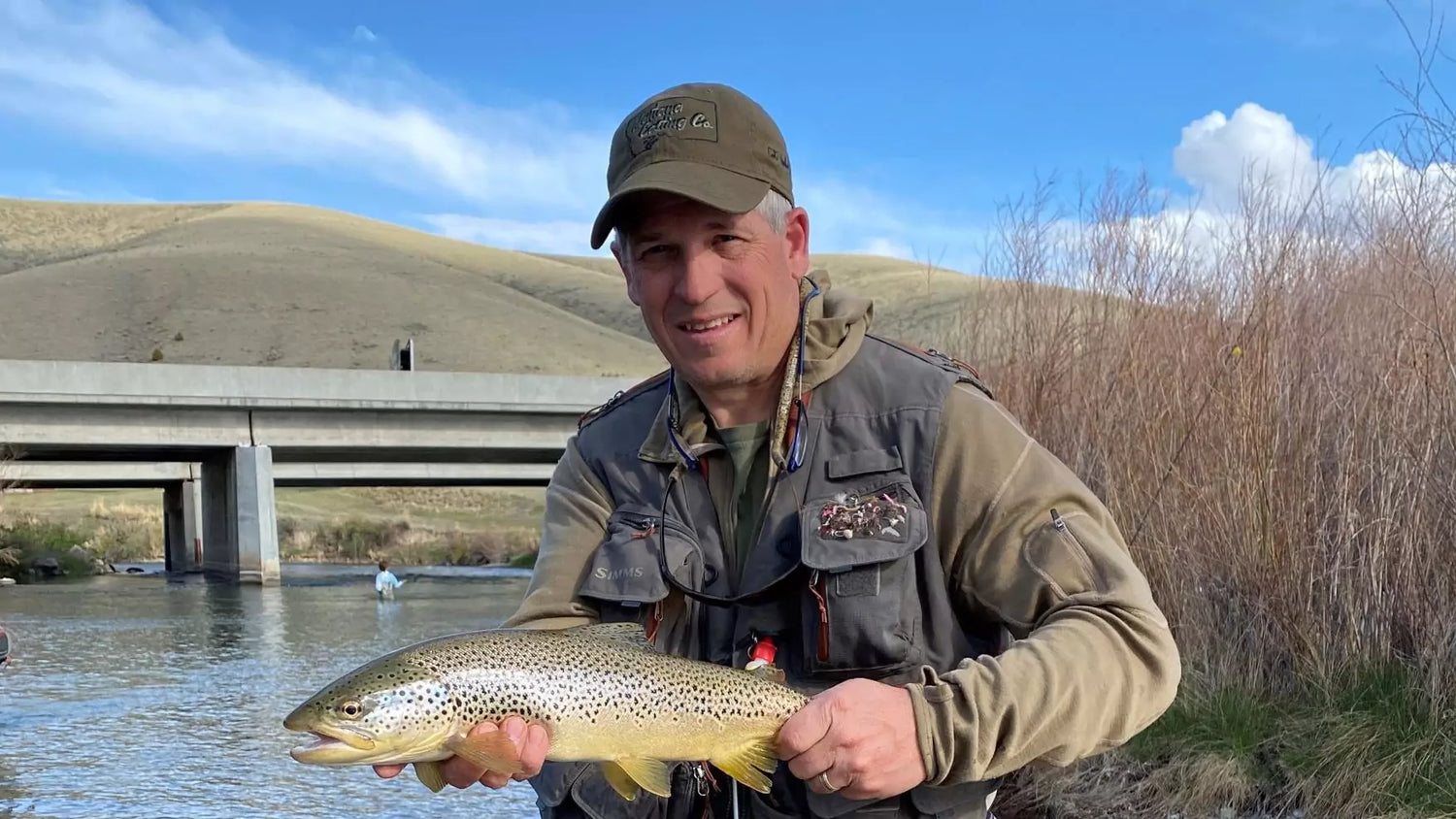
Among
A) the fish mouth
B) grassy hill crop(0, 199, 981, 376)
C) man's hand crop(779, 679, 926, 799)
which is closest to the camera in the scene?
man's hand crop(779, 679, 926, 799)

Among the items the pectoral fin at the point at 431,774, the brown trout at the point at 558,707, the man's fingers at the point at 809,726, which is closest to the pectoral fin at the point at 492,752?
the brown trout at the point at 558,707

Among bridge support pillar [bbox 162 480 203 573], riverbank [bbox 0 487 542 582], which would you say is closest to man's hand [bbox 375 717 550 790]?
riverbank [bbox 0 487 542 582]

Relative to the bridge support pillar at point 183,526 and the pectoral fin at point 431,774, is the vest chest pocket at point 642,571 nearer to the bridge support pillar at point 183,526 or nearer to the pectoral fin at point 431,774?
the pectoral fin at point 431,774

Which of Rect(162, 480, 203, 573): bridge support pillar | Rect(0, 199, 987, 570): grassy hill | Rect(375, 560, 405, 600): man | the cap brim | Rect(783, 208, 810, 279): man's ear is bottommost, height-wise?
Rect(375, 560, 405, 600): man

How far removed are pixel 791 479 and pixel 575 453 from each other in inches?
25.4

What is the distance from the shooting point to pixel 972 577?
250 cm

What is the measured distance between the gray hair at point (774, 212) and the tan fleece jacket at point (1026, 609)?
25 centimetres

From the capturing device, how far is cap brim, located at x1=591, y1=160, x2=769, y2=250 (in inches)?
101

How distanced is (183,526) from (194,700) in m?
25.8

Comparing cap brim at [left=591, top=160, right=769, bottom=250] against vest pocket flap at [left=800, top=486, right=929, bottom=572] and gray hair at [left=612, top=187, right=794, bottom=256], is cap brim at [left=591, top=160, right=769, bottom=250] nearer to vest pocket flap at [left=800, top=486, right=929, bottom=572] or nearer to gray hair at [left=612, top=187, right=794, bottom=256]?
gray hair at [left=612, top=187, right=794, bottom=256]

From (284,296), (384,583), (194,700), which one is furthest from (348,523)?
(284,296)

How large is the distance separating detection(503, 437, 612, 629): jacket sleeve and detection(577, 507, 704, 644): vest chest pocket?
0.06 m

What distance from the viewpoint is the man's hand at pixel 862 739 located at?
215 cm

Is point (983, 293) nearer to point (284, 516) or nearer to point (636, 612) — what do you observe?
point (636, 612)
